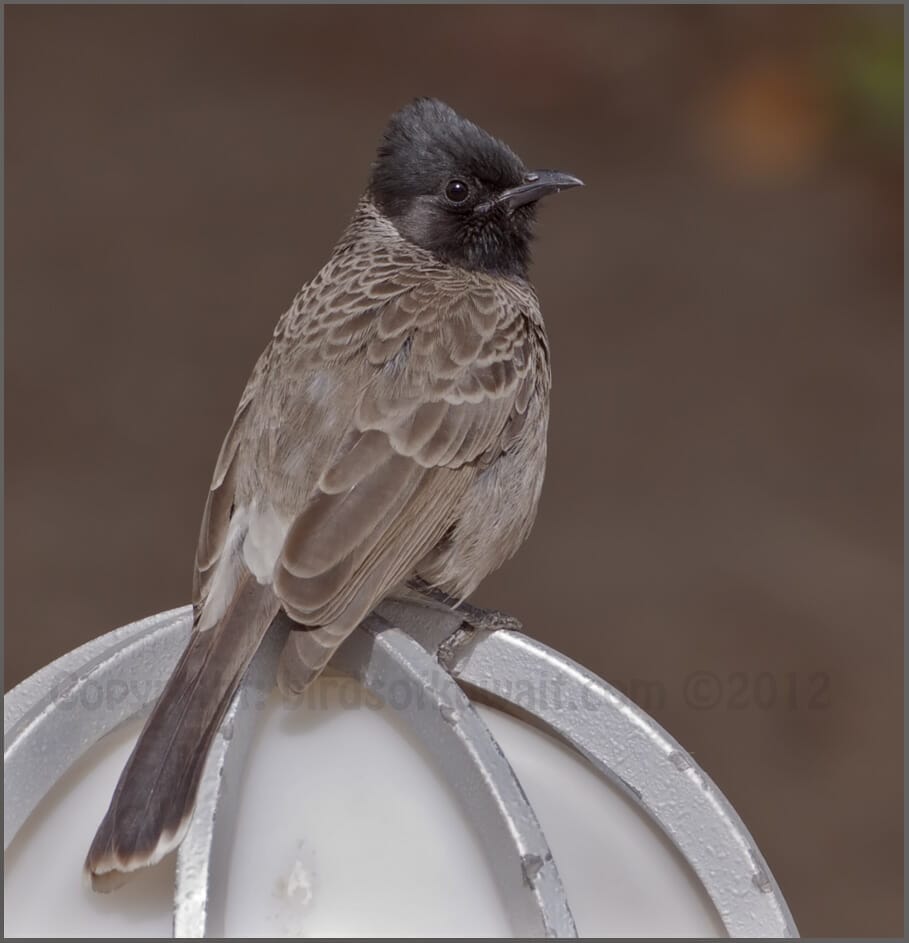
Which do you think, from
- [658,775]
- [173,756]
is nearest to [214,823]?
[173,756]

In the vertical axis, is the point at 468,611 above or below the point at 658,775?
above

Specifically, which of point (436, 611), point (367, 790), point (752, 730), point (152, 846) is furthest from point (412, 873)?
point (752, 730)

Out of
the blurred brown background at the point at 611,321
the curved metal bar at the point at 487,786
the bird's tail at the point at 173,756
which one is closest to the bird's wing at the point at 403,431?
the bird's tail at the point at 173,756

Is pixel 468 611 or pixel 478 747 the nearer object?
pixel 478 747

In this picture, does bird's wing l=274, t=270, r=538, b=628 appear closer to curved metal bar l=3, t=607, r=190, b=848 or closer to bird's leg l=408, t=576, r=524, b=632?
bird's leg l=408, t=576, r=524, b=632

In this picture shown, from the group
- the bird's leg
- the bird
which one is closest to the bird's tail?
the bird

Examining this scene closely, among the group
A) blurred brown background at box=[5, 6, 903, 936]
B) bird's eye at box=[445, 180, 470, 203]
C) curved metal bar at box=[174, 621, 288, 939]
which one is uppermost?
blurred brown background at box=[5, 6, 903, 936]

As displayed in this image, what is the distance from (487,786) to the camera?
6.83ft

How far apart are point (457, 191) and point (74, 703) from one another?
1.80 meters

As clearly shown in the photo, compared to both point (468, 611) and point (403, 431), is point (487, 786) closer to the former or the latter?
point (468, 611)

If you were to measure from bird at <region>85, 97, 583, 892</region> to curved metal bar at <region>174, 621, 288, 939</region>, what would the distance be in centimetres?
6

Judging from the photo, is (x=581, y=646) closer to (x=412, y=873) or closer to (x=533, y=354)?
(x=533, y=354)

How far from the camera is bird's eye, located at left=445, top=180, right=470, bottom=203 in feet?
11.9

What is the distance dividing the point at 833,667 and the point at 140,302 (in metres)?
4.68
